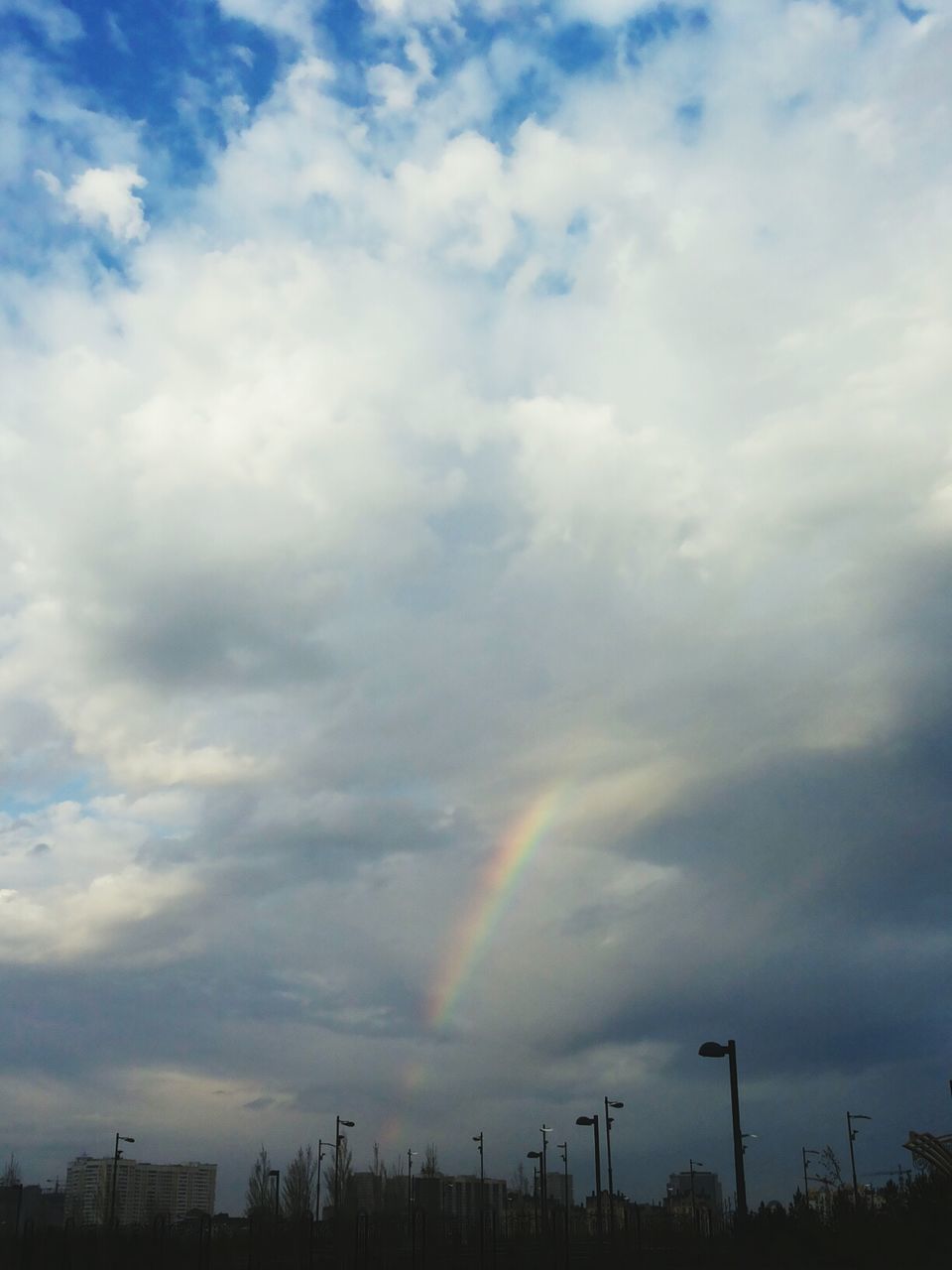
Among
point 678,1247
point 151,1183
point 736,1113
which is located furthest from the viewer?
point 151,1183

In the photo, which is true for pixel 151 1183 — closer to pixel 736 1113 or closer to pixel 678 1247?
pixel 678 1247

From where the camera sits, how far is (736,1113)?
28.1 metres

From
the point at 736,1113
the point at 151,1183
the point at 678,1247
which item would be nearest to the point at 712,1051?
the point at 736,1113

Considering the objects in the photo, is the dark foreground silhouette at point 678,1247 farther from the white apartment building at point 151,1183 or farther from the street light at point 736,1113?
the white apartment building at point 151,1183

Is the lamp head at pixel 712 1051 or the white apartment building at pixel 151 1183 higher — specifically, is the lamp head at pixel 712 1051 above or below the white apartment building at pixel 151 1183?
above

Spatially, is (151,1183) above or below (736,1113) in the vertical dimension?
below

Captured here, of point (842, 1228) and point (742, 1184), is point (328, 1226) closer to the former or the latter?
point (842, 1228)

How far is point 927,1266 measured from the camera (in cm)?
2842

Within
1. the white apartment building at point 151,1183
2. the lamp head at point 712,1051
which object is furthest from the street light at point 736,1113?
the white apartment building at point 151,1183

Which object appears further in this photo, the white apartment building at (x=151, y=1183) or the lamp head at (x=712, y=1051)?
the white apartment building at (x=151, y=1183)

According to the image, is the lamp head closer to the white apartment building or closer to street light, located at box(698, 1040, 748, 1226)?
street light, located at box(698, 1040, 748, 1226)

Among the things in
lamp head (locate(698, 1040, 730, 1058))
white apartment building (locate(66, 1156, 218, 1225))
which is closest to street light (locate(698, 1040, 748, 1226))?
lamp head (locate(698, 1040, 730, 1058))

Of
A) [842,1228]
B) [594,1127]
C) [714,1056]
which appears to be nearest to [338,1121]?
[594,1127]

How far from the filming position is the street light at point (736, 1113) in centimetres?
2755
